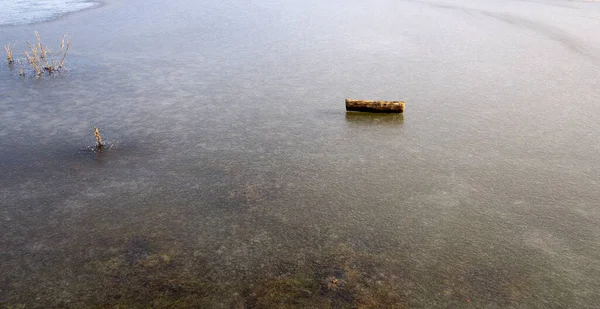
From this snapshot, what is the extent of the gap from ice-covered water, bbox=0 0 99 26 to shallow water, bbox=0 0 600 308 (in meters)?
3.75

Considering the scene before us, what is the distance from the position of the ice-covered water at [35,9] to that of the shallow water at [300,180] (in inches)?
148

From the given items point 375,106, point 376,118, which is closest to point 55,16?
point 375,106

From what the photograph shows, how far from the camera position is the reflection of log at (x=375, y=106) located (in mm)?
7113

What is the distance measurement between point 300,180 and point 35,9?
12969 millimetres

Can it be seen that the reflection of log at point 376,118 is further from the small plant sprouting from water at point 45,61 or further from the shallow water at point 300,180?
the small plant sprouting from water at point 45,61

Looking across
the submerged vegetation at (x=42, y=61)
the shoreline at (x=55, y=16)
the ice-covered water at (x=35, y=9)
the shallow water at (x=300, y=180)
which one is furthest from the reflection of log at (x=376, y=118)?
the ice-covered water at (x=35, y=9)

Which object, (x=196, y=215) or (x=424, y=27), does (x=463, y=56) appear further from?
(x=196, y=215)

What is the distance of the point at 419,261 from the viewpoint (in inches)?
161

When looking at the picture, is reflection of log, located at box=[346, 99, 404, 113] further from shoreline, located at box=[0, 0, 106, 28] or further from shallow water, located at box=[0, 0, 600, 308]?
shoreline, located at box=[0, 0, 106, 28]

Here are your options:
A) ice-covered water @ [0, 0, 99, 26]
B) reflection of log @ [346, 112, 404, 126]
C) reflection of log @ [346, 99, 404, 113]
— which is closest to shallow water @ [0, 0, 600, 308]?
reflection of log @ [346, 112, 404, 126]

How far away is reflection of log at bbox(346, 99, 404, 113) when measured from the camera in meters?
7.11

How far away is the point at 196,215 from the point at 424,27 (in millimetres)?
10200

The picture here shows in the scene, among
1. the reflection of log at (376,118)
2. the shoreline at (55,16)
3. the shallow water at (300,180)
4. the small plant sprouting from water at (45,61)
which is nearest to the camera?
the shallow water at (300,180)

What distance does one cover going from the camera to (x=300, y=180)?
17.6 feet
